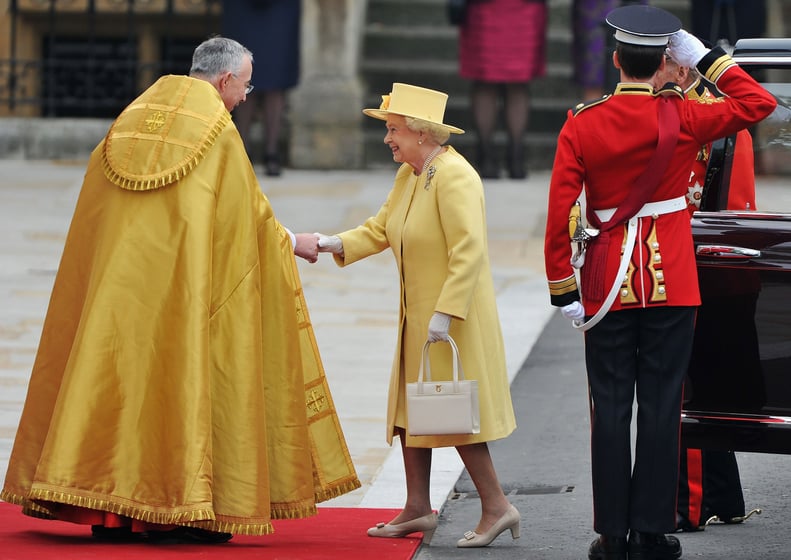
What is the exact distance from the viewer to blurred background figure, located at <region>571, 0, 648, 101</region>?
632 inches

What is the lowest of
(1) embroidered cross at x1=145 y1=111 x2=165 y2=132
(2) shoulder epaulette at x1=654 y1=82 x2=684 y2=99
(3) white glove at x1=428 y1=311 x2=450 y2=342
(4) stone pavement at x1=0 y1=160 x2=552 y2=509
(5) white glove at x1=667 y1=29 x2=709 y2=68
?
(4) stone pavement at x1=0 y1=160 x2=552 y2=509

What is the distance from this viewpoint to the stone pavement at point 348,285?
789 centimetres

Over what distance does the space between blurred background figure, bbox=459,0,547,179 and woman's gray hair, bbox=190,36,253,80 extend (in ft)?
32.6

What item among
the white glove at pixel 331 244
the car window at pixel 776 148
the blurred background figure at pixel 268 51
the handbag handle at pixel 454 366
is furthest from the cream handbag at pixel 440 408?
the blurred background figure at pixel 268 51

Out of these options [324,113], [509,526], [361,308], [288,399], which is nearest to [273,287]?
[288,399]

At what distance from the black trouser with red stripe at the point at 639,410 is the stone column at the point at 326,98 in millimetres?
11509

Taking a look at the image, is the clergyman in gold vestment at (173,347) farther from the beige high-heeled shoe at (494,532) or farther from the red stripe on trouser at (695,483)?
the red stripe on trouser at (695,483)

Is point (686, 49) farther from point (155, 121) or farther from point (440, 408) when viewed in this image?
point (155, 121)

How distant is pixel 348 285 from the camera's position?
12.0 m

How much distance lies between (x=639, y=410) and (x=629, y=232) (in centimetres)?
57

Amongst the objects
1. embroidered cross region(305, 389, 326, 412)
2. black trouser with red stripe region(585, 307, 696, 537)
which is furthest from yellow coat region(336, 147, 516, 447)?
black trouser with red stripe region(585, 307, 696, 537)

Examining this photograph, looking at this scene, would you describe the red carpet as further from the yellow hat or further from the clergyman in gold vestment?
the yellow hat

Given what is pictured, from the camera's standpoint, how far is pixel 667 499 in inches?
222

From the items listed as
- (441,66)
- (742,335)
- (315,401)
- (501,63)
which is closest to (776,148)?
(742,335)
